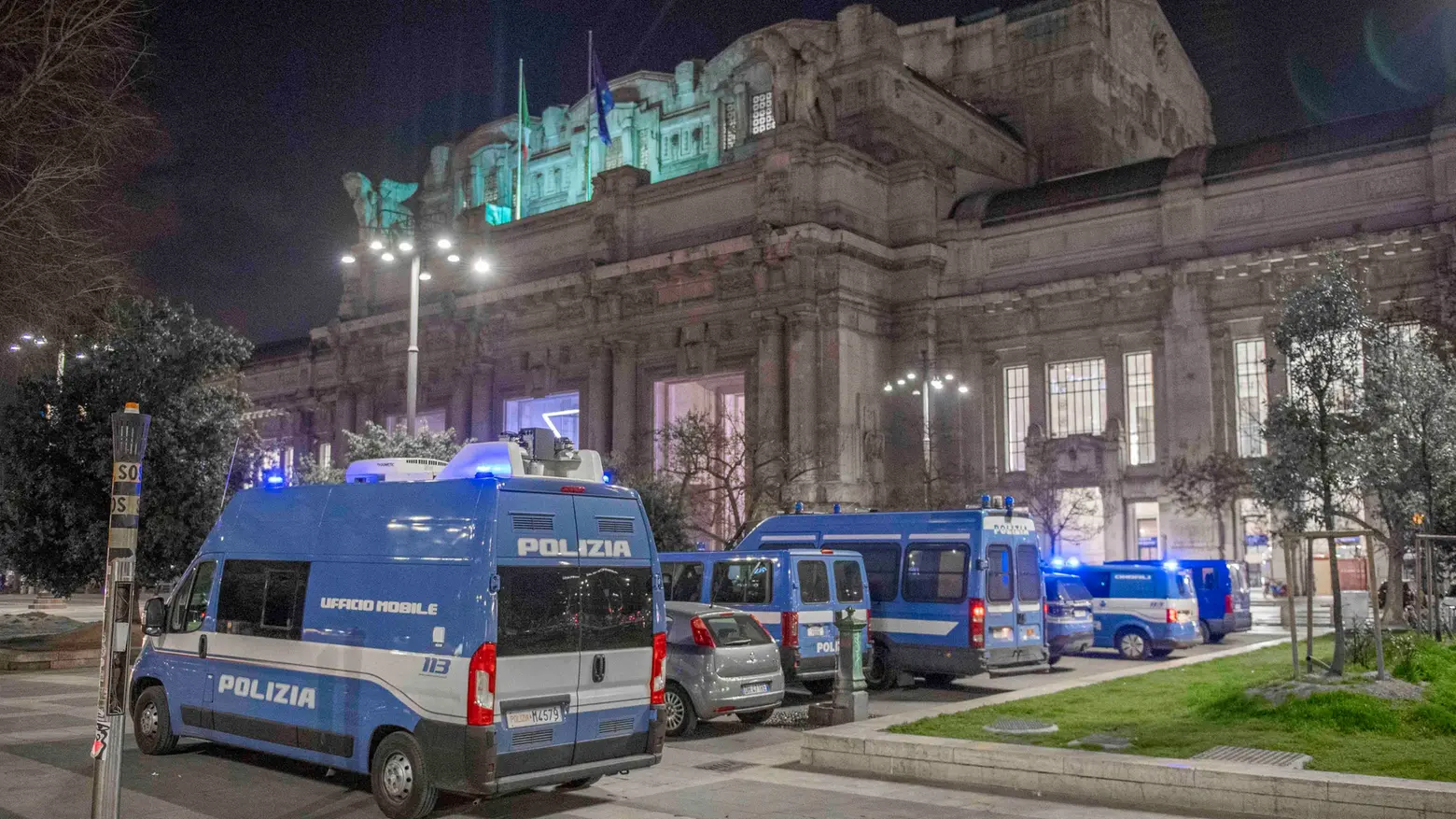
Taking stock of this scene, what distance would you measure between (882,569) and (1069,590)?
478 cm

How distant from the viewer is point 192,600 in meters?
12.0

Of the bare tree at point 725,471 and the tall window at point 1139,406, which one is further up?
the tall window at point 1139,406

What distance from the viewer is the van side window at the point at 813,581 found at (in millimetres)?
16719

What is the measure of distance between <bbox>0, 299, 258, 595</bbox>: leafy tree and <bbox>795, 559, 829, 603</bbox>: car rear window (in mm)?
13148

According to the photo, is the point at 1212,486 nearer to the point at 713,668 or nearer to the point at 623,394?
the point at 623,394

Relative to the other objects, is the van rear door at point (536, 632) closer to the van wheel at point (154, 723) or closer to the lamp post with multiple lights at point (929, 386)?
the van wheel at point (154, 723)

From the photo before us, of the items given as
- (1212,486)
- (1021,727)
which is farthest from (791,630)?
(1212,486)

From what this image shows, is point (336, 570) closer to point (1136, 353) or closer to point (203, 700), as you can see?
point (203, 700)

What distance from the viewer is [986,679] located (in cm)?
2031

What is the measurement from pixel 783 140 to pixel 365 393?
2857 cm

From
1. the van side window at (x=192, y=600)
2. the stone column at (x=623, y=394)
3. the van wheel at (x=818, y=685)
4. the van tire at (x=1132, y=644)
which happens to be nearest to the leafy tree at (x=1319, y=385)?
the van tire at (x=1132, y=644)

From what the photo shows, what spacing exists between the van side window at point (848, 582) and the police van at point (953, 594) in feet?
4.27

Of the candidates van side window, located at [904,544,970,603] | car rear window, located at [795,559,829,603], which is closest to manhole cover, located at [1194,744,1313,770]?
car rear window, located at [795,559,829,603]

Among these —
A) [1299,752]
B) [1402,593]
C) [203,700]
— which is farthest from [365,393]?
[1299,752]
